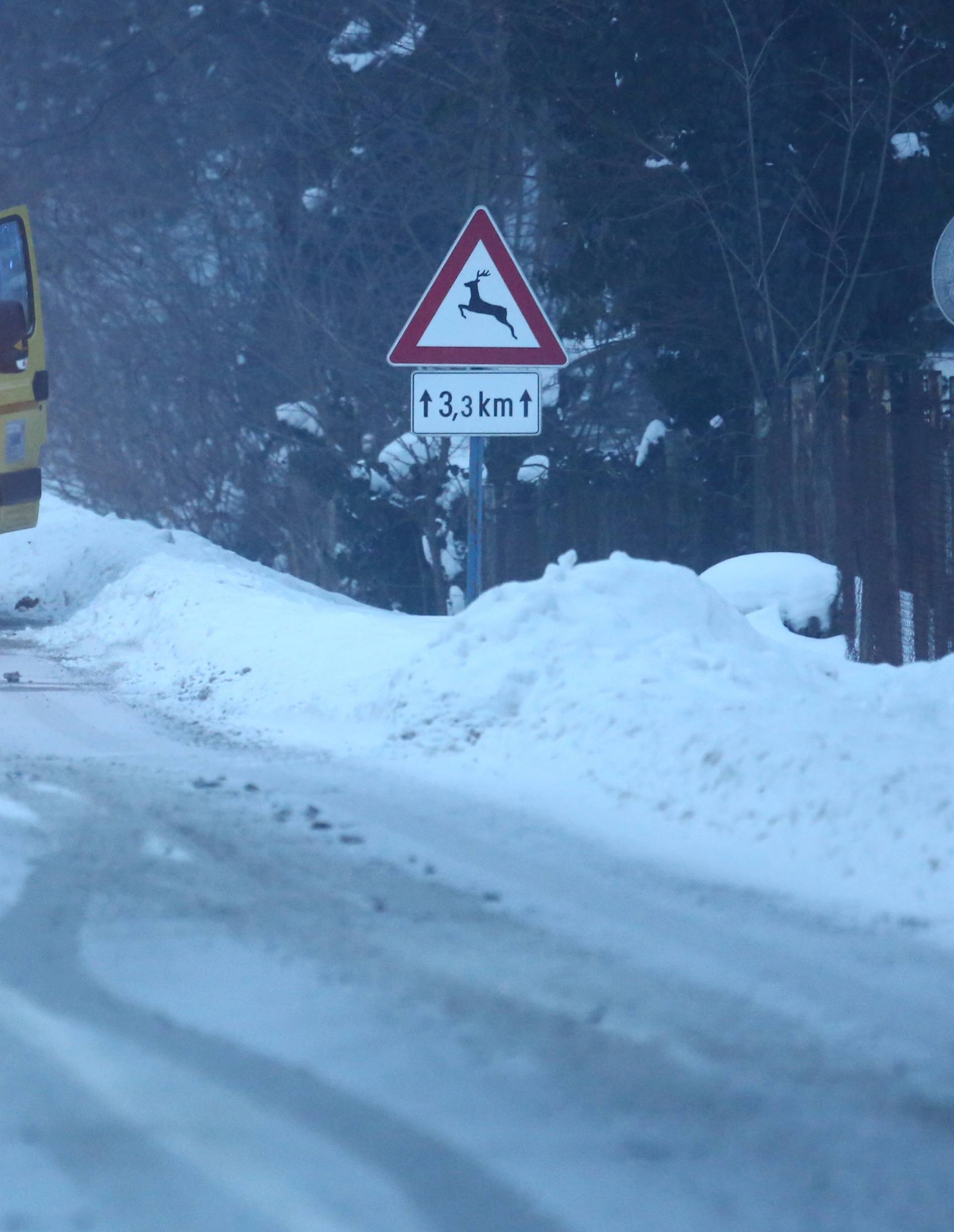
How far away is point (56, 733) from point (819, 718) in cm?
350

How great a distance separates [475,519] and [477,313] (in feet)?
3.38

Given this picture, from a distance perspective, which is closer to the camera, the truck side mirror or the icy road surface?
the icy road surface

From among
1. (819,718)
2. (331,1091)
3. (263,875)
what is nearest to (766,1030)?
(331,1091)

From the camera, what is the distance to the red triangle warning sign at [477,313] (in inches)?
301

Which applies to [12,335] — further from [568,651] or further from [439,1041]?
[439,1041]

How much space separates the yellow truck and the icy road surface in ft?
23.6

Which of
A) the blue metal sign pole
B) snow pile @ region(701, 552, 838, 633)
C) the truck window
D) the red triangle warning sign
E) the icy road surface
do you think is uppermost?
the truck window

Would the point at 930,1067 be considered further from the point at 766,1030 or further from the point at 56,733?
the point at 56,733

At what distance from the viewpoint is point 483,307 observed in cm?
770

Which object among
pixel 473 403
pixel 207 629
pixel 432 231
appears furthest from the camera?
pixel 432 231

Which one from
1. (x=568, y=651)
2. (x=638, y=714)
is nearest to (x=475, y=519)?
(x=568, y=651)

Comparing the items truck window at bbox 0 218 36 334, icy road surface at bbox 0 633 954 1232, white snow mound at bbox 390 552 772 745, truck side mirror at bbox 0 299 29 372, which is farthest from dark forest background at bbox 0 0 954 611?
icy road surface at bbox 0 633 954 1232

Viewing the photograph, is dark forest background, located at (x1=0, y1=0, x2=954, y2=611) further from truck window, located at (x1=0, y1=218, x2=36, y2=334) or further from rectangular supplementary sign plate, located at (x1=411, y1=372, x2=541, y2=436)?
truck window, located at (x1=0, y1=218, x2=36, y2=334)

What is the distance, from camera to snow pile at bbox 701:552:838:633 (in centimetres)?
974
